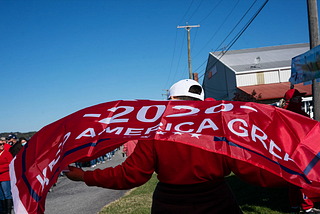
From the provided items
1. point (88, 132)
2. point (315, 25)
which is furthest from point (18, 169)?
point (315, 25)

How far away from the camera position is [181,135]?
1.84 m

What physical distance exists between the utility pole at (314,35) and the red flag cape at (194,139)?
5.53 meters

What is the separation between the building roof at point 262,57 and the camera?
33.4 meters

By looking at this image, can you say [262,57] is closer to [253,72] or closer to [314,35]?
[253,72]

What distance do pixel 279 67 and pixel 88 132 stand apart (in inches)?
1306

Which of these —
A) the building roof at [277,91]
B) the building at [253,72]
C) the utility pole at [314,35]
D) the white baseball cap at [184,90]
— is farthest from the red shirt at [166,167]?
the building at [253,72]

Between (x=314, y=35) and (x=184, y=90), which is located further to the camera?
(x=314, y=35)

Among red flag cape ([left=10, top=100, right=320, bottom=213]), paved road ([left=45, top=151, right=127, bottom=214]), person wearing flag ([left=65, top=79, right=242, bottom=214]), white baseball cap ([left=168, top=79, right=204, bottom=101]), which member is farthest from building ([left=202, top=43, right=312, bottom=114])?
person wearing flag ([left=65, top=79, right=242, bottom=214])

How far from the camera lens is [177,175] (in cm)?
202

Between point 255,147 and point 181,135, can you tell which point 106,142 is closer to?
point 181,135

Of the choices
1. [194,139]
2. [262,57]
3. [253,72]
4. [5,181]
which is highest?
[262,57]

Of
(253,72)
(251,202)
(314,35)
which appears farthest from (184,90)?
(253,72)

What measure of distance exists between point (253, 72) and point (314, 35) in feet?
83.9

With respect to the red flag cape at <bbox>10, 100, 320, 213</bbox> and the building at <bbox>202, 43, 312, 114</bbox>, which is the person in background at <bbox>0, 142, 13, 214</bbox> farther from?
the building at <bbox>202, 43, 312, 114</bbox>
